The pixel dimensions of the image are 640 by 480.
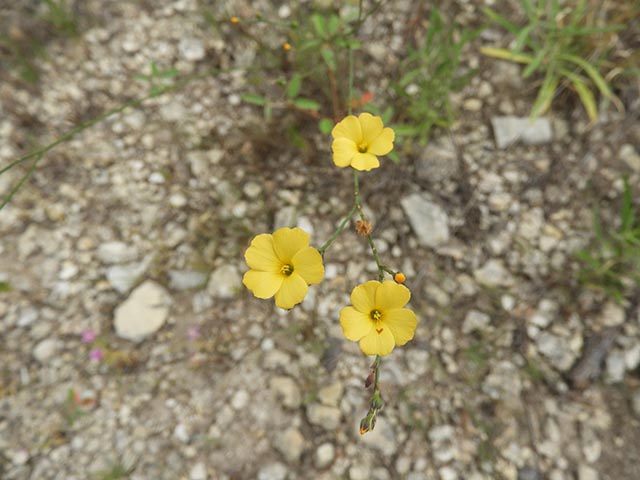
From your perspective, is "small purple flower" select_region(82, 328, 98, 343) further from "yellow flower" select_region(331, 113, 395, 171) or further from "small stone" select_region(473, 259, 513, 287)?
"small stone" select_region(473, 259, 513, 287)

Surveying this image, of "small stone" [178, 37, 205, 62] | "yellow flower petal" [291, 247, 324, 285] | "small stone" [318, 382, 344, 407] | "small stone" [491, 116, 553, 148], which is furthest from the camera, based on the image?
"small stone" [178, 37, 205, 62]

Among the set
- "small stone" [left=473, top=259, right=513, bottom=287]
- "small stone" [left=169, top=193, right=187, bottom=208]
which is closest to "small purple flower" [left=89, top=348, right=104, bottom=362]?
"small stone" [left=169, top=193, right=187, bottom=208]

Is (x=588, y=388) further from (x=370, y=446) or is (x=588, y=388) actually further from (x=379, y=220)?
(x=379, y=220)

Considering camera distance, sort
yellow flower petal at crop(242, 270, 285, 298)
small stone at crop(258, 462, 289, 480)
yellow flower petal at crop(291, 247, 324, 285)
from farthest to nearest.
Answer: small stone at crop(258, 462, 289, 480) → yellow flower petal at crop(242, 270, 285, 298) → yellow flower petal at crop(291, 247, 324, 285)

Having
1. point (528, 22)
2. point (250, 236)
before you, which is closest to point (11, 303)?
point (250, 236)

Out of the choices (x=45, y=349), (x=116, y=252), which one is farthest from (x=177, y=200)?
(x=45, y=349)

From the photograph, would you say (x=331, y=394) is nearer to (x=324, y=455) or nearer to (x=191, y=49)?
(x=324, y=455)
